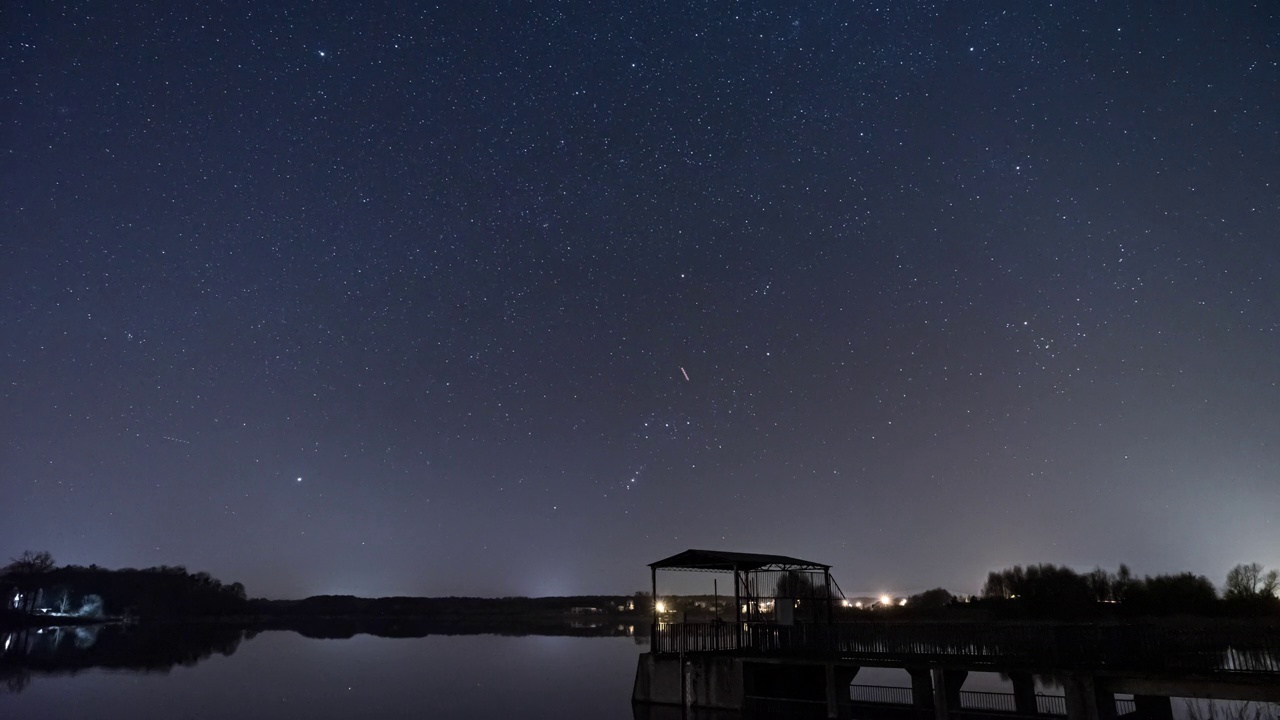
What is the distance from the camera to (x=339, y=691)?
44.6 meters

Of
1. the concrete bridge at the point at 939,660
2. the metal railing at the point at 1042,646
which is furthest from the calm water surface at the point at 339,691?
the metal railing at the point at 1042,646

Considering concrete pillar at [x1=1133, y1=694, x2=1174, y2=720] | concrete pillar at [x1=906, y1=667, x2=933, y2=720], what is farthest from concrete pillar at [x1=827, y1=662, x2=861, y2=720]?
concrete pillar at [x1=1133, y1=694, x2=1174, y2=720]

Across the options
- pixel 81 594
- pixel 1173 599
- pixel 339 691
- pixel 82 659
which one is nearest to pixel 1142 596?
pixel 1173 599

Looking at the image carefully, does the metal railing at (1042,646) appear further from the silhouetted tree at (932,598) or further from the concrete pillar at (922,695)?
the silhouetted tree at (932,598)

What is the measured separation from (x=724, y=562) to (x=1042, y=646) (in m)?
12.7

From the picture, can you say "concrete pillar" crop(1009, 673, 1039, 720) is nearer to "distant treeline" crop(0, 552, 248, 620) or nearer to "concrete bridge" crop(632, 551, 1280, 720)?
"concrete bridge" crop(632, 551, 1280, 720)

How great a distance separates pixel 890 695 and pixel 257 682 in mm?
38156

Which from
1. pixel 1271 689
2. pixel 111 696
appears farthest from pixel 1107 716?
pixel 111 696

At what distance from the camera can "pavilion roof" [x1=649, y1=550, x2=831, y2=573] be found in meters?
31.6

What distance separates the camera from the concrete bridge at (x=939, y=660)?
21203 millimetres

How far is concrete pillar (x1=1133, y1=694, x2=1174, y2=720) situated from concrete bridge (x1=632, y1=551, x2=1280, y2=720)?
0.12 feet

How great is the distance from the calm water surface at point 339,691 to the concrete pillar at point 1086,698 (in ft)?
56.1

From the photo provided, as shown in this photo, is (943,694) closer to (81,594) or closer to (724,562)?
(724,562)

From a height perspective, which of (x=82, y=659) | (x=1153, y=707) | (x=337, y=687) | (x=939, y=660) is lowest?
(x=82, y=659)
